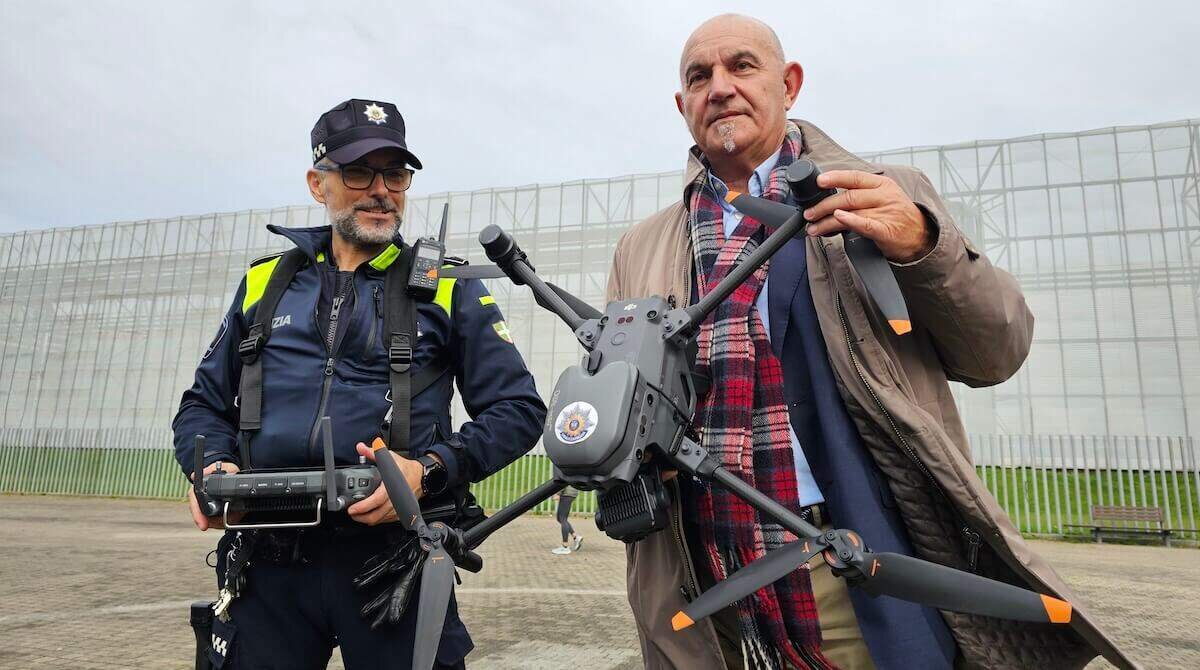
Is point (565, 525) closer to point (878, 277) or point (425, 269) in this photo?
point (425, 269)

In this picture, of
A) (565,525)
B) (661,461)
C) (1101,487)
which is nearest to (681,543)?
(661,461)

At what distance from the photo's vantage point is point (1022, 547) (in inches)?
72.5

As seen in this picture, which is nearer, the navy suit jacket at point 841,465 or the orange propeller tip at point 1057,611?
the orange propeller tip at point 1057,611

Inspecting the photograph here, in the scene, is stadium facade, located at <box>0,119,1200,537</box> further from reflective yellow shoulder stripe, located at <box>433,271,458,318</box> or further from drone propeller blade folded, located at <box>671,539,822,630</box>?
Answer: drone propeller blade folded, located at <box>671,539,822,630</box>

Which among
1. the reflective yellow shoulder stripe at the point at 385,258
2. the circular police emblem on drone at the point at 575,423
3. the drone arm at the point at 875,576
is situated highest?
the reflective yellow shoulder stripe at the point at 385,258

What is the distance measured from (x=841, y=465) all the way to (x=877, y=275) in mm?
542

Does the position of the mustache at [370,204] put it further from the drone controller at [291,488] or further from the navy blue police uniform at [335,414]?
the drone controller at [291,488]

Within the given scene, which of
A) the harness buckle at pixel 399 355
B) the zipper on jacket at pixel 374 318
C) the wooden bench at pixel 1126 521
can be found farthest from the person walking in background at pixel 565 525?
the wooden bench at pixel 1126 521

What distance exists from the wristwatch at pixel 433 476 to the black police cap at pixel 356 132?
1172mm

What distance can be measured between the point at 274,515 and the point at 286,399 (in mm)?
444

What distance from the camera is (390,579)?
256cm

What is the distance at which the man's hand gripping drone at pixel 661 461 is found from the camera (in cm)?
162

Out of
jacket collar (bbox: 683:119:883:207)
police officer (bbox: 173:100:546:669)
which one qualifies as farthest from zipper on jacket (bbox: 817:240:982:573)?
police officer (bbox: 173:100:546:669)

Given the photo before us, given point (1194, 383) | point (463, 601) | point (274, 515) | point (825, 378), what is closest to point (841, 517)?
point (825, 378)
